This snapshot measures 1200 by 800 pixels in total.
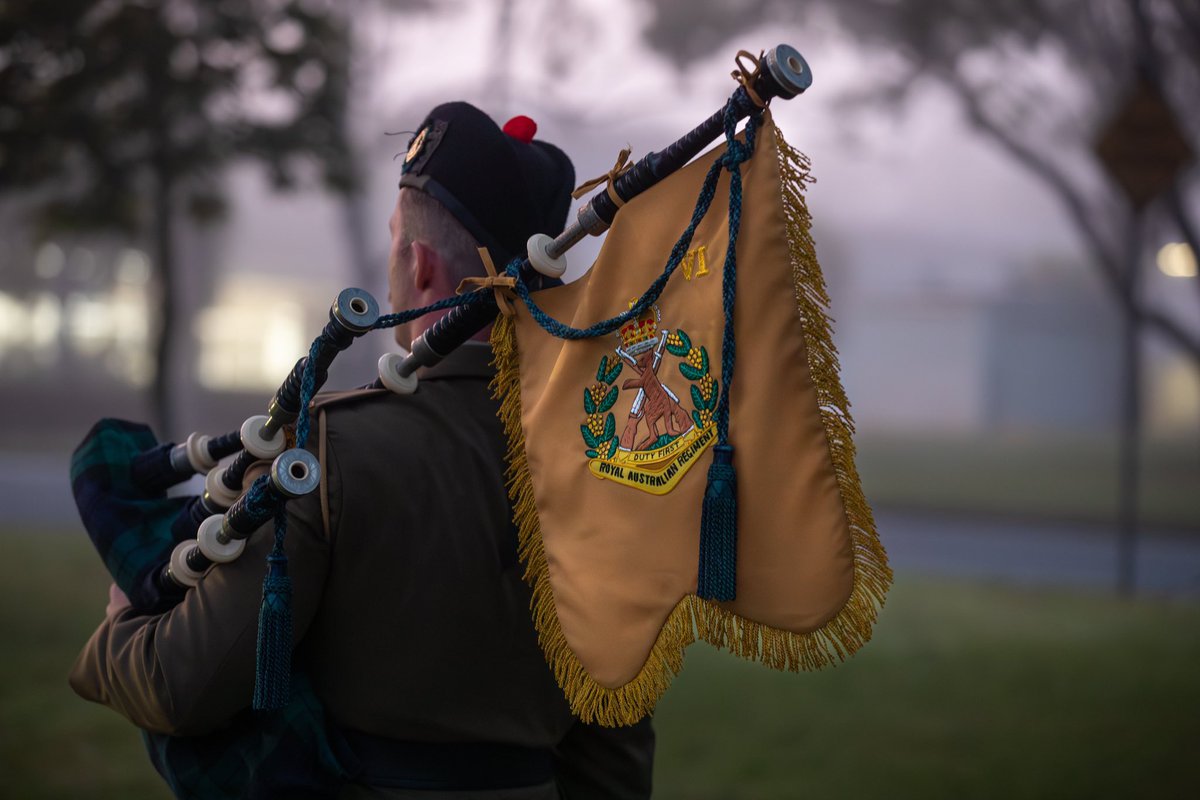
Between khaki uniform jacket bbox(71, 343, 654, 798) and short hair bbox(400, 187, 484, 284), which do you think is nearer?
khaki uniform jacket bbox(71, 343, 654, 798)

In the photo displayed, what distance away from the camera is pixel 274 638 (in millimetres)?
1438

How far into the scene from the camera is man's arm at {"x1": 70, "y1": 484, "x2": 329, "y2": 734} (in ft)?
4.95

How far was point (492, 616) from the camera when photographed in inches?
65.1

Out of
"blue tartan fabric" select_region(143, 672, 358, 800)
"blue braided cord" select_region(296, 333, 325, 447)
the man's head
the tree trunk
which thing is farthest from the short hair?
the tree trunk

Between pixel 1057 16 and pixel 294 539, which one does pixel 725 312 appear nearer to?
pixel 294 539

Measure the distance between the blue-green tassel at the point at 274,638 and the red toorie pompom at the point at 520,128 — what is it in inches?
30.5

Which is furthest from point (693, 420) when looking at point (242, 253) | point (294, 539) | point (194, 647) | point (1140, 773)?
point (242, 253)

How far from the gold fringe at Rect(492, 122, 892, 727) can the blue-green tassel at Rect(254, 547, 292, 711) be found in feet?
1.16

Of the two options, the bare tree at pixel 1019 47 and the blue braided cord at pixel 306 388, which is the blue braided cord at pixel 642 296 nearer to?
the blue braided cord at pixel 306 388

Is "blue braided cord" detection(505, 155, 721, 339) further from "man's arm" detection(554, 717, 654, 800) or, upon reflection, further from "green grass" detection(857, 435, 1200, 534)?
"green grass" detection(857, 435, 1200, 534)

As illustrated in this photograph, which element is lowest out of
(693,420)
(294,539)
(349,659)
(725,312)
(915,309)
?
(349,659)

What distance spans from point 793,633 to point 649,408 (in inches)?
13.6

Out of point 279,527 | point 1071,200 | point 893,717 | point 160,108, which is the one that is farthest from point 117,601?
point 1071,200

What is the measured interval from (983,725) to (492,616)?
3.94m
